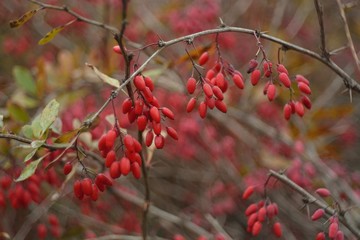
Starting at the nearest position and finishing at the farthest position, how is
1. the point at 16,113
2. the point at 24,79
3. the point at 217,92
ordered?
the point at 217,92
the point at 16,113
the point at 24,79

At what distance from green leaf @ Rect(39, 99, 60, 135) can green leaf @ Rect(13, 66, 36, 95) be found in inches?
47.5

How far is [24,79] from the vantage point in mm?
2785

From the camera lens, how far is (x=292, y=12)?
5152mm

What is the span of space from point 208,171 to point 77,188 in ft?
7.49

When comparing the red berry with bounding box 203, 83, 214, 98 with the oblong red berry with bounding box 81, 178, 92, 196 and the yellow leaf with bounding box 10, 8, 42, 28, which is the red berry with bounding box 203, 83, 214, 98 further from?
the yellow leaf with bounding box 10, 8, 42, 28

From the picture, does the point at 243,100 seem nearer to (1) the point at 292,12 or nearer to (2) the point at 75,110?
(2) the point at 75,110

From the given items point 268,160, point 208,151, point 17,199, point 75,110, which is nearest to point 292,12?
point 208,151

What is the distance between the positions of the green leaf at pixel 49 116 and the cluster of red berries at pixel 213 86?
423 mm

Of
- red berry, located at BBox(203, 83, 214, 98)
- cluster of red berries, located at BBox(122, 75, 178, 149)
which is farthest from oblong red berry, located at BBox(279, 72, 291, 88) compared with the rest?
cluster of red berries, located at BBox(122, 75, 178, 149)

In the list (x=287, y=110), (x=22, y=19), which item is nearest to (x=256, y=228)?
(x=287, y=110)

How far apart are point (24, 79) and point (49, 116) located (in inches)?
50.8

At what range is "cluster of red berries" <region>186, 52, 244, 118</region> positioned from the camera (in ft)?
4.95

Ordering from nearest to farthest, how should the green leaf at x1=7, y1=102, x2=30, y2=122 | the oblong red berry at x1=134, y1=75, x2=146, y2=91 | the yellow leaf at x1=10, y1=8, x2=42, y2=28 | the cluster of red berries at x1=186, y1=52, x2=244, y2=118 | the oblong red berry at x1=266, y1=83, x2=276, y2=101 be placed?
1. the oblong red berry at x1=134, y1=75, x2=146, y2=91
2. the cluster of red berries at x1=186, y1=52, x2=244, y2=118
3. the oblong red berry at x1=266, y1=83, x2=276, y2=101
4. the yellow leaf at x1=10, y1=8, x2=42, y2=28
5. the green leaf at x1=7, y1=102, x2=30, y2=122

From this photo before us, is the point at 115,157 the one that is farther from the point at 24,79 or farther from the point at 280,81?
the point at 24,79
